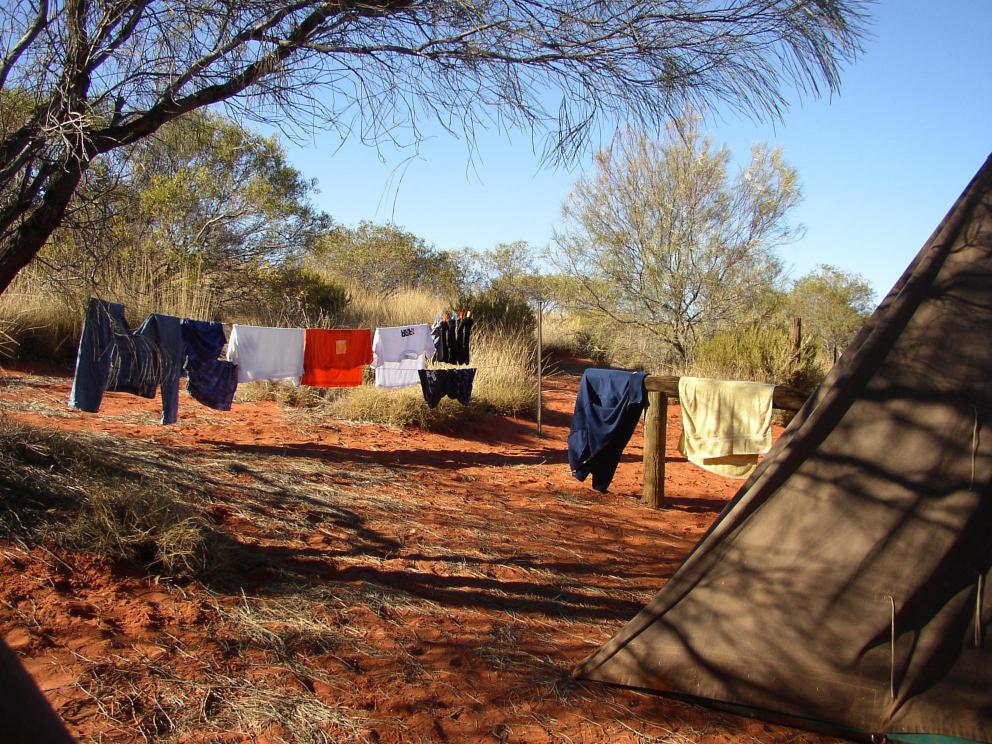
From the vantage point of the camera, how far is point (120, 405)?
10195mm

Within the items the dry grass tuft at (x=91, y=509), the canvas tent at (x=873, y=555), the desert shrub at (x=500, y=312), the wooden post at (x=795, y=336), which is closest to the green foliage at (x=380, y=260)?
the desert shrub at (x=500, y=312)

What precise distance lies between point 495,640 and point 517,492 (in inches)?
169

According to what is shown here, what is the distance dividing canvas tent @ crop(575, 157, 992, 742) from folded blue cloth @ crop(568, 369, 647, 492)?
3991mm

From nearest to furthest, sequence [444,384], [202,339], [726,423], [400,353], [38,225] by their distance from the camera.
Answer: [38,225] < [726,423] < [202,339] < [400,353] < [444,384]

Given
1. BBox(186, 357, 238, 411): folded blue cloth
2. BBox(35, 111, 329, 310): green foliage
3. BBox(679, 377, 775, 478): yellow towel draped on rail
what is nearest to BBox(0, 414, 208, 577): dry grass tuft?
BBox(186, 357, 238, 411): folded blue cloth

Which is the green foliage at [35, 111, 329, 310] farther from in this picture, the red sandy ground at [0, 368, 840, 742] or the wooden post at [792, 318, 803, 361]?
the wooden post at [792, 318, 803, 361]

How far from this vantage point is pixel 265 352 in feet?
29.7

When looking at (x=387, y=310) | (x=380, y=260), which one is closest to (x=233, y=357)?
(x=387, y=310)

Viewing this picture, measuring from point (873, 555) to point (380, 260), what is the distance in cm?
2620

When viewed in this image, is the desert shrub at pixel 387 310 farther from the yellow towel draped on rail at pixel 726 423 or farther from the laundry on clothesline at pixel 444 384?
the yellow towel draped on rail at pixel 726 423

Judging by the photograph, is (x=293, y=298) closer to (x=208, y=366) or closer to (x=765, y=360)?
(x=208, y=366)

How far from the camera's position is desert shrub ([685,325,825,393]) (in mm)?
14820

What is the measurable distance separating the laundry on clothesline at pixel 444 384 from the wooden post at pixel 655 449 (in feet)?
11.4

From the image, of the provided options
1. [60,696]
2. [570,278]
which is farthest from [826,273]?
[60,696]
